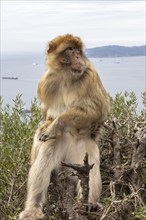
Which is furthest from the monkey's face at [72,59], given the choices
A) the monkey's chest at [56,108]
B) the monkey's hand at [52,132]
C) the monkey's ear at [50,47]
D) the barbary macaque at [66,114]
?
the monkey's hand at [52,132]

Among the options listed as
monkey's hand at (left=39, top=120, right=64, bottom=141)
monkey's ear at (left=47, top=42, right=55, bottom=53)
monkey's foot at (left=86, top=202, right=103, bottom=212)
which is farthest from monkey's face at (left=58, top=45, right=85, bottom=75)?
monkey's foot at (left=86, top=202, right=103, bottom=212)

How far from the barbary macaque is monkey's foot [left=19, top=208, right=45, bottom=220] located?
0.03m

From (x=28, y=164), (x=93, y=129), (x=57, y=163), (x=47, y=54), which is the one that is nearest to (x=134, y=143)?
(x=93, y=129)

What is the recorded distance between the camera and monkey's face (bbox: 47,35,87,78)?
3.64 m

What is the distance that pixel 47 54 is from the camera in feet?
12.9

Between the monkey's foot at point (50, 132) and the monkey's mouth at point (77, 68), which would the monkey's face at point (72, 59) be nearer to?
the monkey's mouth at point (77, 68)

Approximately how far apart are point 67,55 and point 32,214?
1.28m

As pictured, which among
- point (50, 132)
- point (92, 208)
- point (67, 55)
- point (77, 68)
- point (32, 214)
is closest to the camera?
point (92, 208)

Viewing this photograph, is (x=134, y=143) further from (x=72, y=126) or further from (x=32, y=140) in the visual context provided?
(x=32, y=140)

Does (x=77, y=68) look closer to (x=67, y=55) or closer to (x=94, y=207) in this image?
(x=67, y=55)

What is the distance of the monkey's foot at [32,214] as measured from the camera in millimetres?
3178

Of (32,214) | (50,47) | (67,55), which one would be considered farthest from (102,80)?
(32,214)

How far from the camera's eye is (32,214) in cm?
323

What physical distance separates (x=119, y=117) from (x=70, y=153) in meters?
0.71
